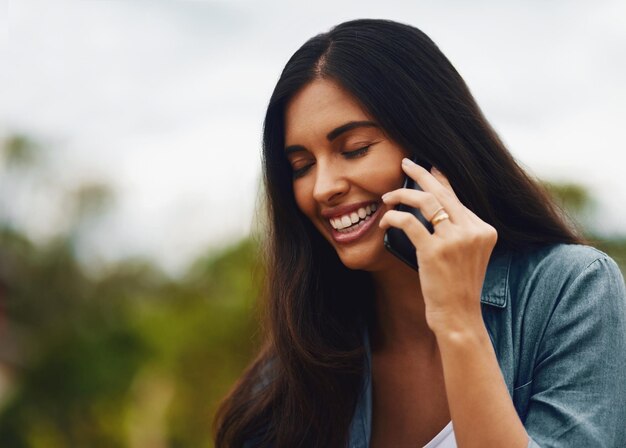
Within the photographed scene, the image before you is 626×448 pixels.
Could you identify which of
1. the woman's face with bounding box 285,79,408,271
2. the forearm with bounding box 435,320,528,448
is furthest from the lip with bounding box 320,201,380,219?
the forearm with bounding box 435,320,528,448

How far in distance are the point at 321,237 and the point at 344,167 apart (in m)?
0.52

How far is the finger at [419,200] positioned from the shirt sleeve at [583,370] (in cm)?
51

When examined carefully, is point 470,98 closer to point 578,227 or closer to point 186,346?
point 578,227

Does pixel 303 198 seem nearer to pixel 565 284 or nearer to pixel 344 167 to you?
pixel 344 167

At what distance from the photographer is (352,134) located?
2768 millimetres

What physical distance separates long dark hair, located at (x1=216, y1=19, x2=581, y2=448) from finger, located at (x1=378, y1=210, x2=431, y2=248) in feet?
1.44

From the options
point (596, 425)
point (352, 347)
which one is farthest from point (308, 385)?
point (596, 425)

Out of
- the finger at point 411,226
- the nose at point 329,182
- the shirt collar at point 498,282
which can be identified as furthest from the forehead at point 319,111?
the shirt collar at point 498,282

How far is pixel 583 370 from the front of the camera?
232 centimetres

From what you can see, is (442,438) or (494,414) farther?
(442,438)

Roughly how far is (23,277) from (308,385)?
3444 centimetres

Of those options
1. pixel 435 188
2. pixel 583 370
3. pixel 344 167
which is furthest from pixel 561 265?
pixel 344 167

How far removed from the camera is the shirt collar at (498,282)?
2707mm

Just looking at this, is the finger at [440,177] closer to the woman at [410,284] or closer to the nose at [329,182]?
the woman at [410,284]
